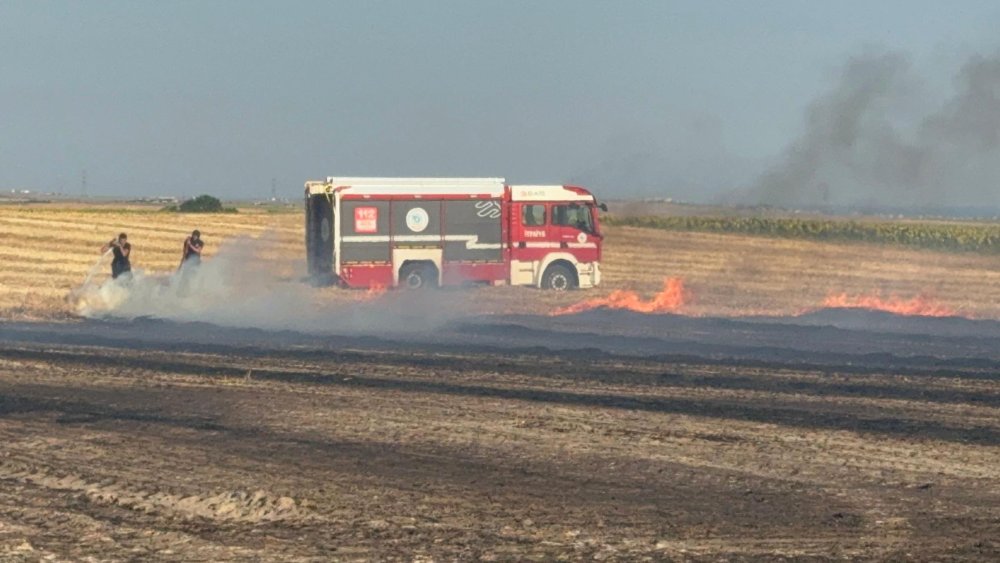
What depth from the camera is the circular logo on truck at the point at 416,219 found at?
37750 mm

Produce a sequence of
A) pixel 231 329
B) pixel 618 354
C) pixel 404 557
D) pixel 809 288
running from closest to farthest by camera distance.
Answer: pixel 404 557, pixel 618 354, pixel 231 329, pixel 809 288

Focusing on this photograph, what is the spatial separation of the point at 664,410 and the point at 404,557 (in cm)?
777

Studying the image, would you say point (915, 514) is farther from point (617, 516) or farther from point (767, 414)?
point (767, 414)

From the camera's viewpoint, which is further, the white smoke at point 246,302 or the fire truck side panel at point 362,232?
the fire truck side panel at point 362,232

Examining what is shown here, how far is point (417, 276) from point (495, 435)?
77.1ft

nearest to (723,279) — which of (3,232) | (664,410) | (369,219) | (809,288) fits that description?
(809,288)

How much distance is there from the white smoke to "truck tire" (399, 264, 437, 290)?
87 centimetres

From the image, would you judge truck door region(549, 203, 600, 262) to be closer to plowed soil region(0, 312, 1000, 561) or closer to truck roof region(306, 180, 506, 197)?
truck roof region(306, 180, 506, 197)

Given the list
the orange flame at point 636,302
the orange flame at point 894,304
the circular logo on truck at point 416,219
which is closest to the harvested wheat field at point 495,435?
the orange flame at point 636,302

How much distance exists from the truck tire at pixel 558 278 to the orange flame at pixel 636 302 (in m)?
1.20

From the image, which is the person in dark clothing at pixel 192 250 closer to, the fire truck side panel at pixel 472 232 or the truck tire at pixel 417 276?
the truck tire at pixel 417 276

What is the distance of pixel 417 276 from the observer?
3778 centimetres

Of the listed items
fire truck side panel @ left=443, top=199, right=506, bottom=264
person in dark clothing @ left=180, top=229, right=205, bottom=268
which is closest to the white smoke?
person in dark clothing @ left=180, top=229, right=205, bottom=268

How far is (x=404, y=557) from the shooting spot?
29.8ft
